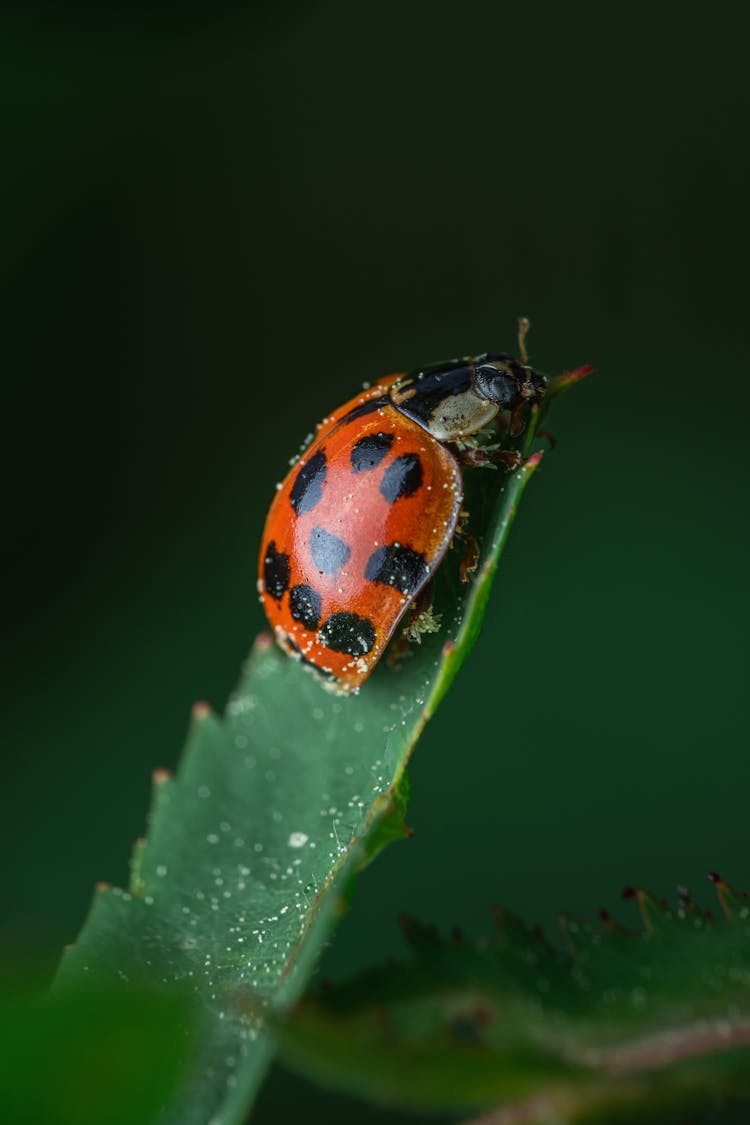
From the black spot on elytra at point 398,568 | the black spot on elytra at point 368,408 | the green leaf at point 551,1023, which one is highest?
the black spot on elytra at point 368,408

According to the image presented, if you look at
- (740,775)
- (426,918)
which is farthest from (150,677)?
(740,775)

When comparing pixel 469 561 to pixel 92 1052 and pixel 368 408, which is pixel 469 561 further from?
pixel 92 1052

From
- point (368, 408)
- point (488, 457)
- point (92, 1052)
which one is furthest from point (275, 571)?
point (92, 1052)

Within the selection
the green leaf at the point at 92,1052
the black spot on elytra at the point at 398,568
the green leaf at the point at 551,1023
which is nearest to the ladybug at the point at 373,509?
the black spot on elytra at the point at 398,568

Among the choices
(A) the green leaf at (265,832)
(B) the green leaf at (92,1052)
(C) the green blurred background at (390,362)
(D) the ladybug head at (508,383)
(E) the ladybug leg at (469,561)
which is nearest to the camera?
(B) the green leaf at (92,1052)

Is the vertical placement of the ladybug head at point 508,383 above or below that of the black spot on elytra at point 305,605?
above

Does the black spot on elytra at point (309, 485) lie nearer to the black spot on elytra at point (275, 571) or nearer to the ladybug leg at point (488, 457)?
the black spot on elytra at point (275, 571)

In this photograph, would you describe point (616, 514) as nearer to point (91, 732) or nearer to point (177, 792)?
point (91, 732)
